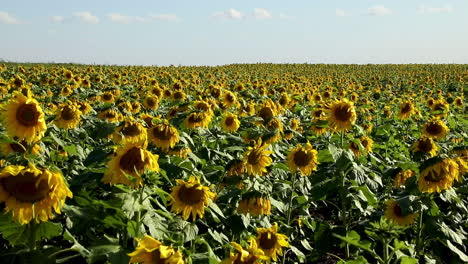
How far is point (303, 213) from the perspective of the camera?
4785mm

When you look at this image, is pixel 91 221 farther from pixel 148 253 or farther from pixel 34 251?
pixel 148 253

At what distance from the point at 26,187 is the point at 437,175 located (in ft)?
9.30

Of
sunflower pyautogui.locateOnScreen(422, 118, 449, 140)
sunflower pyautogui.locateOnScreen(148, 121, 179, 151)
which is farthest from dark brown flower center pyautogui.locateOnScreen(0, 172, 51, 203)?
sunflower pyautogui.locateOnScreen(422, 118, 449, 140)

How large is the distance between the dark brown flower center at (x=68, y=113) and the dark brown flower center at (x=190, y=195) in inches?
106

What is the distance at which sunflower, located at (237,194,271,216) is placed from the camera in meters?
A: 3.76

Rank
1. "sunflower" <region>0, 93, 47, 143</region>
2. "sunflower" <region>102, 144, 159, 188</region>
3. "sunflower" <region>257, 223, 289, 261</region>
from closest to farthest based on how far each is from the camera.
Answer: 1. "sunflower" <region>102, 144, 159, 188</region>
2. "sunflower" <region>257, 223, 289, 261</region>
3. "sunflower" <region>0, 93, 47, 143</region>

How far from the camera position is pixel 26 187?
246cm

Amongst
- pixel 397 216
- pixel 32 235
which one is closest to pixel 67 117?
pixel 32 235

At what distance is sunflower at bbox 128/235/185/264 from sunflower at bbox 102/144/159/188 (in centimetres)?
64

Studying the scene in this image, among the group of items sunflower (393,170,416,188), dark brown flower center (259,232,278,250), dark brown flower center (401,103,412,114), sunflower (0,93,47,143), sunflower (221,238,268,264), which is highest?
sunflower (0,93,47,143)

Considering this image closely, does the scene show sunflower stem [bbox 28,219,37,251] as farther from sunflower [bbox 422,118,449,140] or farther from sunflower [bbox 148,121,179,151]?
sunflower [bbox 422,118,449,140]

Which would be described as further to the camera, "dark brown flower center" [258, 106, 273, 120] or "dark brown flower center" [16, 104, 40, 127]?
"dark brown flower center" [258, 106, 273, 120]

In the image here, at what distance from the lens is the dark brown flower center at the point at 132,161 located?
296 centimetres

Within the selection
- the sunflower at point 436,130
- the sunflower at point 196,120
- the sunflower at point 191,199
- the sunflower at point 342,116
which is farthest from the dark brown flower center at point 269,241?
the sunflower at point 436,130
